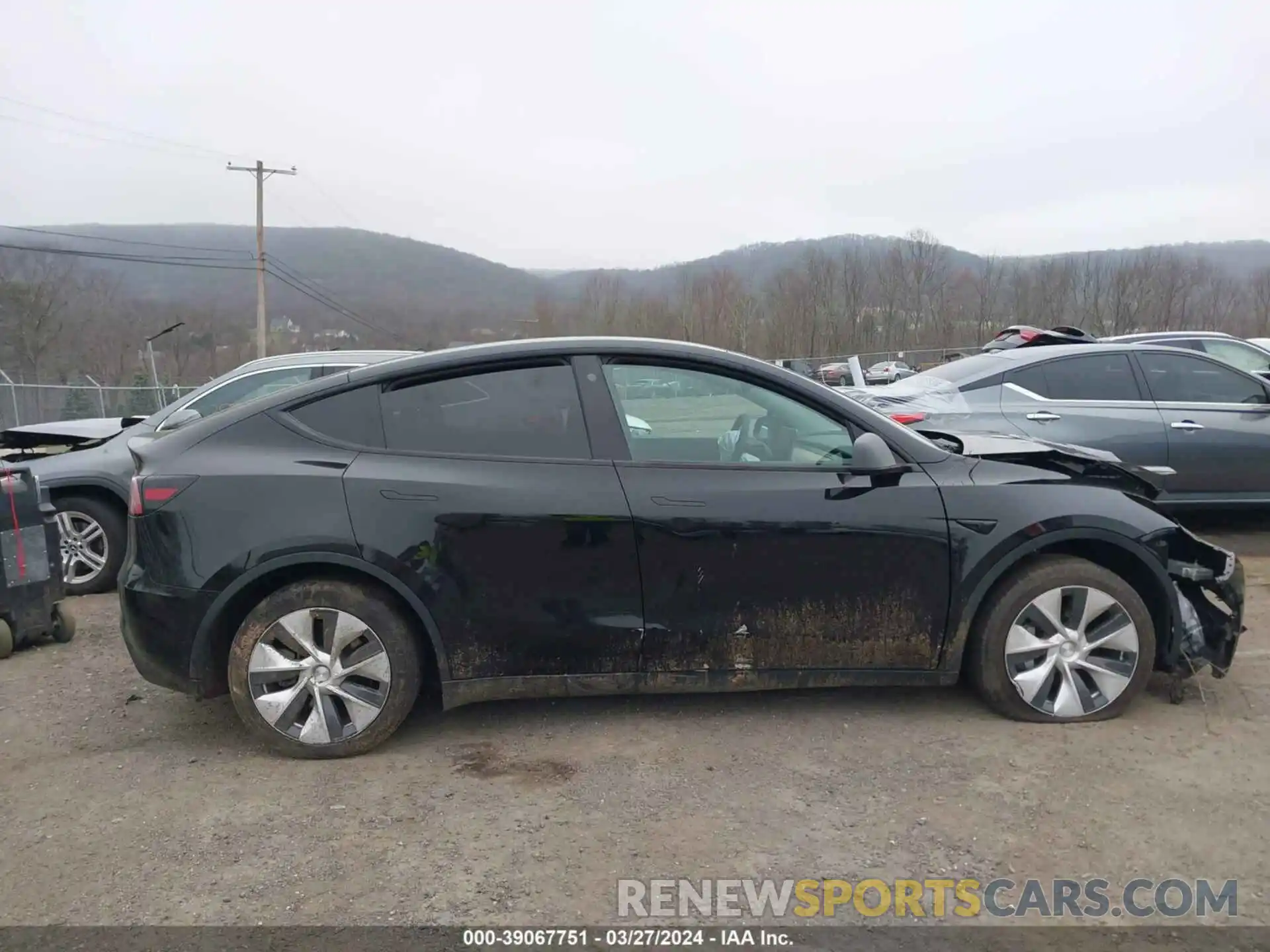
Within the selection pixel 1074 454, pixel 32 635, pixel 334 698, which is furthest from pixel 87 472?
pixel 1074 454

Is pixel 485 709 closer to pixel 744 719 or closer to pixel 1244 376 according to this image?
pixel 744 719

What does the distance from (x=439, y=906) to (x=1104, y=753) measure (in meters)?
2.58

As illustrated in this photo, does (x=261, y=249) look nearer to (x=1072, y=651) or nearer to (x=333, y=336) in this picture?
(x=333, y=336)

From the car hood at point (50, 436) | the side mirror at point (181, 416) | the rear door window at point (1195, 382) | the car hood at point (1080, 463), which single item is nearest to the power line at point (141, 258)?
the car hood at point (50, 436)

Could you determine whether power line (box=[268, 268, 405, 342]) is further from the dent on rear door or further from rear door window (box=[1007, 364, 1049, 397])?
the dent on rear door

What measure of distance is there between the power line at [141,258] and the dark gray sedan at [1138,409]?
55.7m

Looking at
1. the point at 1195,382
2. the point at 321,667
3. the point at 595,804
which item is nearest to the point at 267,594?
the point at 321,667

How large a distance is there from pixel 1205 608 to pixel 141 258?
74.6 meters

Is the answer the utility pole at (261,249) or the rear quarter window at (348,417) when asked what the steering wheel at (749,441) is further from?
the utility pole at (261,249)

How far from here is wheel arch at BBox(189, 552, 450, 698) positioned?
3469 mm

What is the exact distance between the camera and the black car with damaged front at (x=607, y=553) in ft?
11.5

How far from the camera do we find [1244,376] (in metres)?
7.03

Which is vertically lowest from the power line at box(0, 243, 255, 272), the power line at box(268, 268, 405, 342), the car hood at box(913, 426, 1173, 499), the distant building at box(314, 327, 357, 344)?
the car hood at box(913, 426, 1173, 499)

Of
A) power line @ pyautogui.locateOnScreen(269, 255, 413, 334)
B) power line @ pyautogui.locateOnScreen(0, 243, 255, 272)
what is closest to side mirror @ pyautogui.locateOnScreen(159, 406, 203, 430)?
power line @ pyautogui.locateOnScreen(0, 243, 255, 272)
